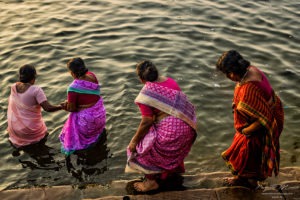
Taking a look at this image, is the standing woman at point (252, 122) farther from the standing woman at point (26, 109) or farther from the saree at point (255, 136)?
the standing woman at point (26, 109)

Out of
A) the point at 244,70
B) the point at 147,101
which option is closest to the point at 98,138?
the point at 147,101

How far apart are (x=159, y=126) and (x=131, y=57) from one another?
15.9ft

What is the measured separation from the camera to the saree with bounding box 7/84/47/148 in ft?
20.2

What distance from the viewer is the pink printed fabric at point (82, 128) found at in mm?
6070

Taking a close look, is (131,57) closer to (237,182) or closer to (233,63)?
(237,182)

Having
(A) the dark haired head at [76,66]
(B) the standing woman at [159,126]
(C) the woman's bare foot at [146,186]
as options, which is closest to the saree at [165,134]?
(B) the standing woman at [159,126]

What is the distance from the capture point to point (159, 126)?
482 centimetres

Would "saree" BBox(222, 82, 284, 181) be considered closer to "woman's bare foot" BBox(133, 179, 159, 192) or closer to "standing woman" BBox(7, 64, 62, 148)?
"woman's bare foot" BBox(133, 179, 159, 192)

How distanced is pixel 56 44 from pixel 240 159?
6.76 metres

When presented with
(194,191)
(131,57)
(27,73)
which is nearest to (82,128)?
(27,73)

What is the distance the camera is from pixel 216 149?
6.69 meters

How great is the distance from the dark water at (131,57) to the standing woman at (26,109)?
0.90 ft

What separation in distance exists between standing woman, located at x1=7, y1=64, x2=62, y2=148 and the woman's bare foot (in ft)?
6.14

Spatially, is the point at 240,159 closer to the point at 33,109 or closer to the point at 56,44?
the point at 33,109
